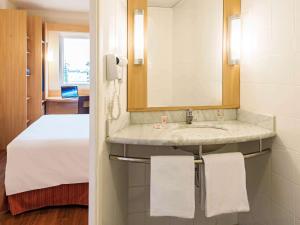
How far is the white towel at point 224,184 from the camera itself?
160 centimetres

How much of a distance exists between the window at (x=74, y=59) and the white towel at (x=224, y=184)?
443cm

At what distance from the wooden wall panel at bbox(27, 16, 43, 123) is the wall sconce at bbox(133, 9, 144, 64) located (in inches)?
138

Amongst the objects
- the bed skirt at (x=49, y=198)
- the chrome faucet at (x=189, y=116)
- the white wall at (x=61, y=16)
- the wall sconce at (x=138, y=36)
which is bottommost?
the bed skirt at (x=49, y=198)

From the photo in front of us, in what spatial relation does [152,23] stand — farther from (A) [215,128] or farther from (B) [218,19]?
(A) [215,128]

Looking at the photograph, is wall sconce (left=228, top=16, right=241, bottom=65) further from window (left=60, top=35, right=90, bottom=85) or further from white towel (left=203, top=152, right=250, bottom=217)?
window (left=60, top=35, right=90, bottom=85)

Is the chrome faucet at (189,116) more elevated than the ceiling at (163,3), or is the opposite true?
the ceiling at (163,3)

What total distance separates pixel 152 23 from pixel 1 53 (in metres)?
3.46

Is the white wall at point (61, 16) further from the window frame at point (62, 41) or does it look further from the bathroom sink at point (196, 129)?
the bathroom sink at point (196, 129)

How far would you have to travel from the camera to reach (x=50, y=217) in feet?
8.14

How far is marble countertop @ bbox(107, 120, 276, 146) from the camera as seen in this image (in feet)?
5.20

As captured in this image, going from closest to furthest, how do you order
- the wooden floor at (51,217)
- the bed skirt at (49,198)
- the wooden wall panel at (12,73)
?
the wooden floor at (51,217), the bed skirt at (49,198), the wooden wall panel at (12,73)

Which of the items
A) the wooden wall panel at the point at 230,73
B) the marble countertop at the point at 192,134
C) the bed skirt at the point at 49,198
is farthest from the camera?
the bed skirt at the point at 49,198

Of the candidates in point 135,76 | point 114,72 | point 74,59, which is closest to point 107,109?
point 114,72

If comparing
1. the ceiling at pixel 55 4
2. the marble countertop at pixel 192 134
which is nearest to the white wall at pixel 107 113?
the marble countertop at pixel 192 134
